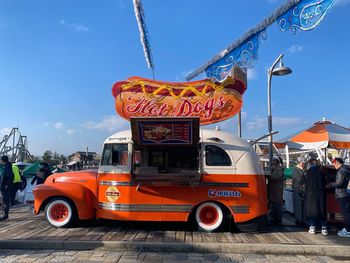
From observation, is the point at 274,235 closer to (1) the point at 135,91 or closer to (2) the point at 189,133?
(2) the point at 189,133

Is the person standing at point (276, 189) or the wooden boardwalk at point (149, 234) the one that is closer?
the wooden boardwalk at point (149, 234)

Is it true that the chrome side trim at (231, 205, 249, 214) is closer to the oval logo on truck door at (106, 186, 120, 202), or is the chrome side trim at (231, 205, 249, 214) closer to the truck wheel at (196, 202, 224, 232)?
the truck wheel at (196, 202, 224, 232)

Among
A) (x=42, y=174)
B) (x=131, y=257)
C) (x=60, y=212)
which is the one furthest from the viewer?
(x=42, y=174)

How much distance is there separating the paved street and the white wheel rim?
69.5 inches

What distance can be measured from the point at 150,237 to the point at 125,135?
244 centimetres

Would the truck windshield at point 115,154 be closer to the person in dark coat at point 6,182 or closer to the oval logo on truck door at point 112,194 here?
the oval logo on truck door at point 112,194

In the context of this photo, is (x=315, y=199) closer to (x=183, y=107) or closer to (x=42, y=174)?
(x=183, y=107)

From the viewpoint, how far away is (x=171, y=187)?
26.9 feet

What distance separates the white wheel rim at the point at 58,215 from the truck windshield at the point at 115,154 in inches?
51.8

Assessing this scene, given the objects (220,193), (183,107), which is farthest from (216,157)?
(183,107)

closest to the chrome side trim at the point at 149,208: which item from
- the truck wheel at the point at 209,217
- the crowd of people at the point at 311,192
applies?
the truck wheel at the point at 209,217

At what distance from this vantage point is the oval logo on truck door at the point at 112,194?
831cm

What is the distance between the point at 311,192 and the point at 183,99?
142 inches

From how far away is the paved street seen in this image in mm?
6281
